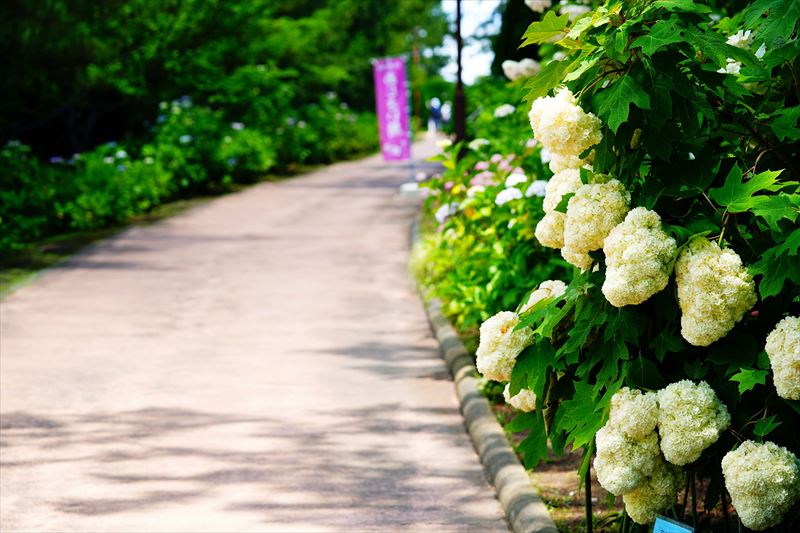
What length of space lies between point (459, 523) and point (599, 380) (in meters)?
2.22

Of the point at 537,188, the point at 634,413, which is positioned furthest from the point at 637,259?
the point at 537,188

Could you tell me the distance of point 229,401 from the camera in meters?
9.09

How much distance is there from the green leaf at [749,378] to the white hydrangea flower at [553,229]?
0.90 metres

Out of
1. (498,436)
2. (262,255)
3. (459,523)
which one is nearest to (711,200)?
(459,523)

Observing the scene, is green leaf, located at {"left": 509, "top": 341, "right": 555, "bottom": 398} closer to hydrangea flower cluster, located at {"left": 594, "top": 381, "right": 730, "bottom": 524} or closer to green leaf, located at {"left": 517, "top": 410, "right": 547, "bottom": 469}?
green leaf, located at {"left": 517, "top": 410, "right": 547, "bottom": 469}

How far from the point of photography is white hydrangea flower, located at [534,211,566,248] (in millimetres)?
4746

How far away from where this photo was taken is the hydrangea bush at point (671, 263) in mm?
4152

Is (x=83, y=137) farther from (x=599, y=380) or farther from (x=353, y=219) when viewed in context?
(x=599, y=380)

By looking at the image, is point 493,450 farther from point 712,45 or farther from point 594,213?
point 712,45

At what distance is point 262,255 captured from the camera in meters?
16.7

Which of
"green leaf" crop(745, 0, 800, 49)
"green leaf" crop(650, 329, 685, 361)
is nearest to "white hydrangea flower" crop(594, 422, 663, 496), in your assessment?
"green leaf" crop(650, 329, 685, 361)

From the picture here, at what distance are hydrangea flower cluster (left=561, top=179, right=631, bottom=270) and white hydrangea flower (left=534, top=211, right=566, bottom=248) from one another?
0.59ft

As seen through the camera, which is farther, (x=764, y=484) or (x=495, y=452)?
(x=495, y=452)

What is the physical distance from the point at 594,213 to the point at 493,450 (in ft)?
11.1
